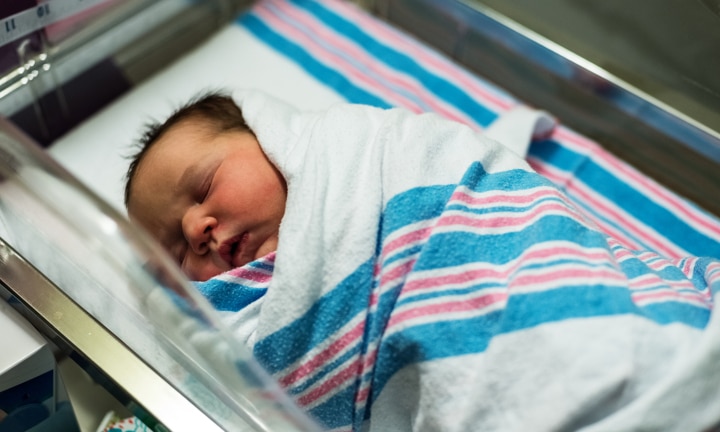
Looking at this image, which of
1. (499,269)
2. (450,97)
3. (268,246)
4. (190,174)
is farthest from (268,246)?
(450,97)

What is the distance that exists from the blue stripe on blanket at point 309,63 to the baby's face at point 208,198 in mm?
353

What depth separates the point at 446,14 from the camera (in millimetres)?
1130

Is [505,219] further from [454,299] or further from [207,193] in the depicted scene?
[207,193]

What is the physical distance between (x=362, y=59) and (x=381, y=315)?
0.59m

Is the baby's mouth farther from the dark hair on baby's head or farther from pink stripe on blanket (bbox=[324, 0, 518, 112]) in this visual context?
pink stripe on blanket (bbox=[324, 0, 518, 112])

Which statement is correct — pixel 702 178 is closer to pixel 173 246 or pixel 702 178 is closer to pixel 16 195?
pixel 173 246

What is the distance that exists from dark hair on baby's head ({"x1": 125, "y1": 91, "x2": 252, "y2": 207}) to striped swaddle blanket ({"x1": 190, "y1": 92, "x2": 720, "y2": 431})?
54 millimetres

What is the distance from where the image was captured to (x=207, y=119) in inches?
30.6

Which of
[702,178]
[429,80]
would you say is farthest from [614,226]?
[429,80]

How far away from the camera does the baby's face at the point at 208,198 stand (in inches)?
28.4

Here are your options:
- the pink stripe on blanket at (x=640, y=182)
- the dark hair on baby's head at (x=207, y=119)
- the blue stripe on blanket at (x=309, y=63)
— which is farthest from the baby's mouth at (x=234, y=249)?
the pink stripe on blanket at (x=640, y=182)

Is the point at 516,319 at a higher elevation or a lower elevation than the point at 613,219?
higher

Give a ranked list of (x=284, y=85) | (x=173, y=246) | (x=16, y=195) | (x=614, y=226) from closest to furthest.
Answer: (x=16, y=195) → (x=173, y=246) → (x=614, y=226) → (x=284, y=85)

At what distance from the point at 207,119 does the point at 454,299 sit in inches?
12.7
